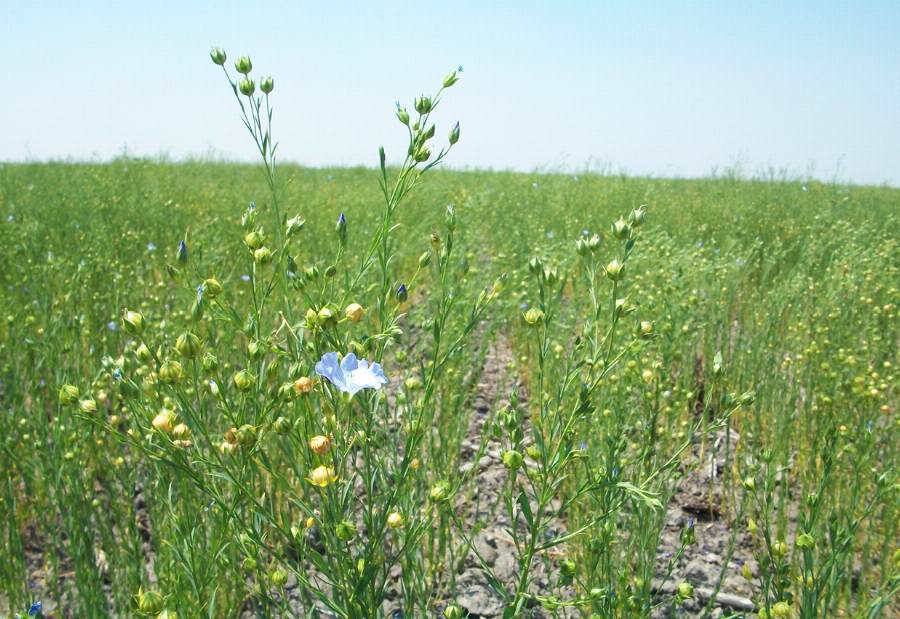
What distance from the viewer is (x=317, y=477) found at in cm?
106

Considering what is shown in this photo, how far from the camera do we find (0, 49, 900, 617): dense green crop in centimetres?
118

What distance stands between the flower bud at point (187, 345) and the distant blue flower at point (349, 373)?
0.69ft

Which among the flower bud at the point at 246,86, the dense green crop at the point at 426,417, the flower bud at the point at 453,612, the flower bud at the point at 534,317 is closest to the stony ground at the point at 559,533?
the dense green crop at the point at 426,417

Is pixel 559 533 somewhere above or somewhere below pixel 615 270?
below

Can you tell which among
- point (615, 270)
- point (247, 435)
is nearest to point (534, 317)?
point (615, 270)

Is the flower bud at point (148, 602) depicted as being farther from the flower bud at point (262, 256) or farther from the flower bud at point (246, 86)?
the flower bud at point (246, 86)

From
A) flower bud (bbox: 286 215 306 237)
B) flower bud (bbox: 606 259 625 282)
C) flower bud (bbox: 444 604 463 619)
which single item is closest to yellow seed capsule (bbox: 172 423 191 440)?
flower bud (bbox: 286 215 306 237)

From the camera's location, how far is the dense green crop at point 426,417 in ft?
3.89

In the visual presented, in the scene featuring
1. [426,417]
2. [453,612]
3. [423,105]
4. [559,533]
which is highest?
[423,105]

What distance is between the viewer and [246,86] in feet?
4.52

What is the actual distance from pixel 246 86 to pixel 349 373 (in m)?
0.66

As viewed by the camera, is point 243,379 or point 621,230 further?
point 621,230

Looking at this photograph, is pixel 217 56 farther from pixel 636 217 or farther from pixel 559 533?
pixel 559 533

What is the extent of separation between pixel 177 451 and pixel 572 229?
14.3 feet
